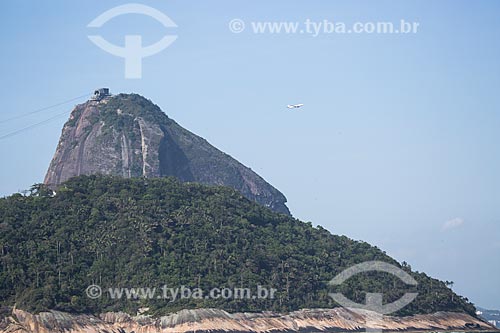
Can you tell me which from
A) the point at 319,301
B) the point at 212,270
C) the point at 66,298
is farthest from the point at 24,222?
the point at 319,301

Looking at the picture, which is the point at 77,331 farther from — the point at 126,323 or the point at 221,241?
the point at 221,241

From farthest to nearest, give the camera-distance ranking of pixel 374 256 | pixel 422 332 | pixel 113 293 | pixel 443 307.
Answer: pixel 374 256
pixel 443 307
pixel 422 332
pixel 113 293
